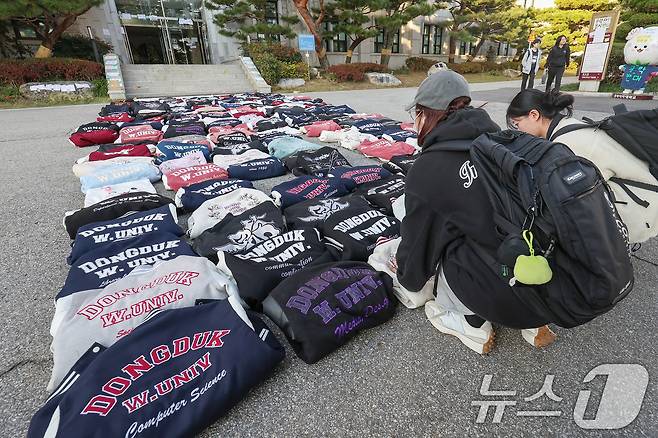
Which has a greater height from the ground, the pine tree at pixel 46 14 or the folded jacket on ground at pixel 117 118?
the pine tree at pixel 46 14

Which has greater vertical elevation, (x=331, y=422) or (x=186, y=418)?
(x=186, y=418)

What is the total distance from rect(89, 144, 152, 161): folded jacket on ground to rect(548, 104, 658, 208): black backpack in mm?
4262

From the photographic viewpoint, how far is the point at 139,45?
1762 cm

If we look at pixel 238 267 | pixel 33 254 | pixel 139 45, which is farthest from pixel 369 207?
pixel 139 45

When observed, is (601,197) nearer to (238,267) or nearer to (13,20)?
(238,267)

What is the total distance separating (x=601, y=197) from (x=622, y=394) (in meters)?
0.84

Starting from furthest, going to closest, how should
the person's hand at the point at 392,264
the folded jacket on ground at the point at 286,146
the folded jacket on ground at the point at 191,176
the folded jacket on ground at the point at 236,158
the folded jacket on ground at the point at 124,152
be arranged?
the folded jacket on ground at the point at 286,146
the folded jacket on ground at the point at 124,152
the folded jacket on ground at the point at 236,158
the folded jacket on ground at the point at 191,176
the person's hand at the point at 392,264

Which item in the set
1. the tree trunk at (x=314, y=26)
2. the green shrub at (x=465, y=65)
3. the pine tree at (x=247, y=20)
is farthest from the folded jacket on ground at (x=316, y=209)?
the green shrub at (x=465, y=65)

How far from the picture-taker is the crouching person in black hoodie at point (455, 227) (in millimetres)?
1175

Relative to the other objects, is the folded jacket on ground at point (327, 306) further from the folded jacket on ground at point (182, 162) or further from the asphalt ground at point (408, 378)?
the folded jacket on ground at point (182, 162)

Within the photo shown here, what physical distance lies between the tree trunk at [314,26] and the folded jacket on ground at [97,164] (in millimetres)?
13701

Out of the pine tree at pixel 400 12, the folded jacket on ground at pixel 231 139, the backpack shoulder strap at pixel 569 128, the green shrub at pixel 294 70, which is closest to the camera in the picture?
the backpack shoulder strap at pixel 569 128

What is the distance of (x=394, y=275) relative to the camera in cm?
171

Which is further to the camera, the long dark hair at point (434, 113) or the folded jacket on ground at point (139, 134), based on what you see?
the folded jacket on ground at point (139, 134)
